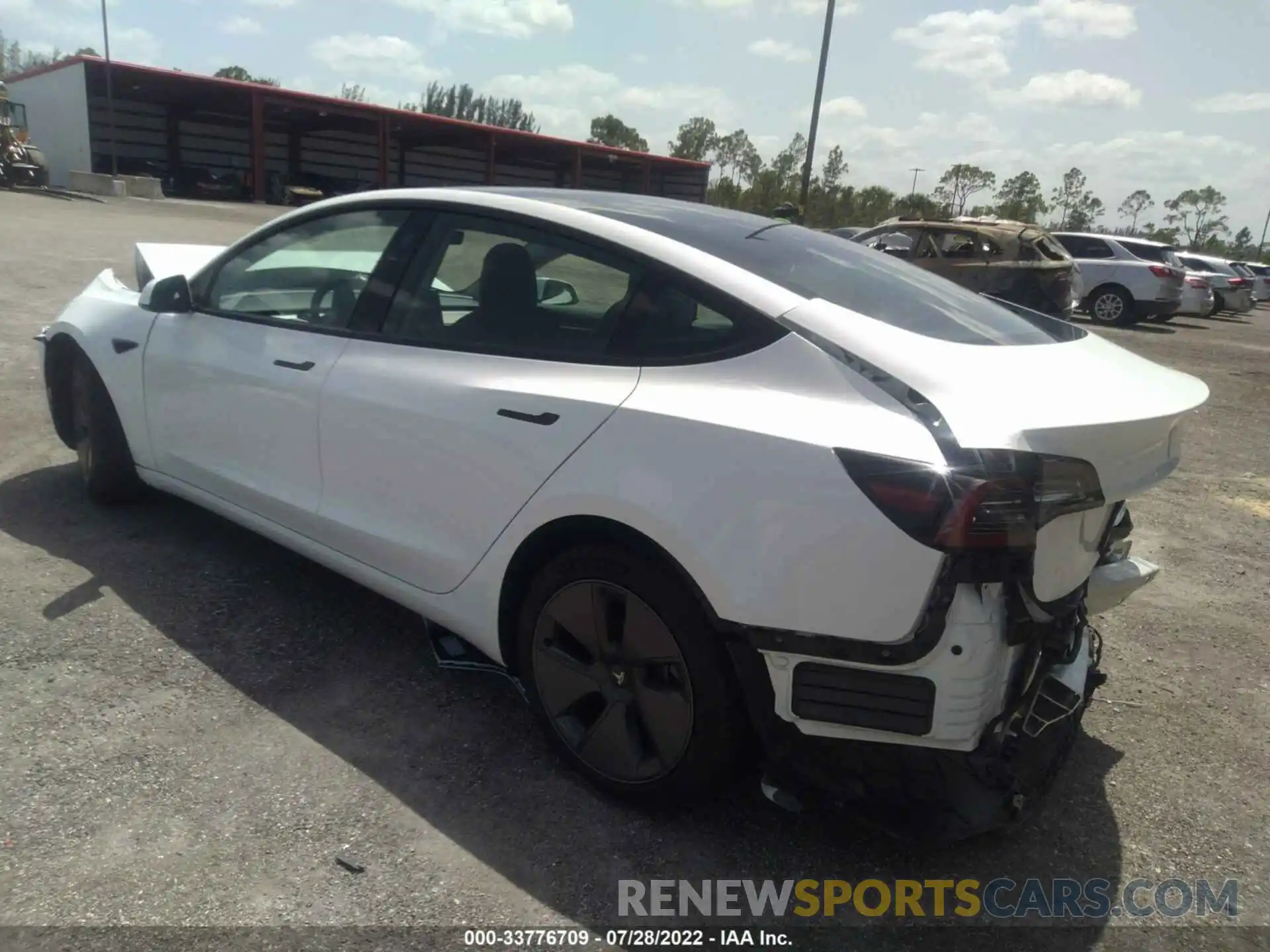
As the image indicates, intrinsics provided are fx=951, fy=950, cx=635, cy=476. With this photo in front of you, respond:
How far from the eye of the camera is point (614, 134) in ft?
297

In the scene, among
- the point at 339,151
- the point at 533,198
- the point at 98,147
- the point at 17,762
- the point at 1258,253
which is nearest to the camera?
the point at 17,762

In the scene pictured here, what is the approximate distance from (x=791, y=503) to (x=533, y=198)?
1459mm

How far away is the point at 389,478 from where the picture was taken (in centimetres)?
292

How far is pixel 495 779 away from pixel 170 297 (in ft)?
7.81

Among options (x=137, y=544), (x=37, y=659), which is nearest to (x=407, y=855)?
(x=37, y=659)

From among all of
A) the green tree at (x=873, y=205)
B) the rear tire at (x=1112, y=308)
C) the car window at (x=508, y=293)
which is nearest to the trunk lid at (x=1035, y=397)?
the car window at (x=508, y=293)

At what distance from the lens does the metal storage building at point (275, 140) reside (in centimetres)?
3672

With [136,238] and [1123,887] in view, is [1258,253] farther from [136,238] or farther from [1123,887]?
[1123,887]

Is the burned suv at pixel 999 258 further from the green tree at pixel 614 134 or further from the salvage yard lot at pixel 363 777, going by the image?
the green tree at pixel 614 134

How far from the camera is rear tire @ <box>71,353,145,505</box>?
4.20m

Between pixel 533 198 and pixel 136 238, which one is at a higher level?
pixel 533 198

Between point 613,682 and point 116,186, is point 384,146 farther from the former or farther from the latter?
point 613,682

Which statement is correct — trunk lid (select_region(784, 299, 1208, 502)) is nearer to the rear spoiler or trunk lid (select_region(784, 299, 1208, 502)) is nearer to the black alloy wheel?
the black alloy wheel

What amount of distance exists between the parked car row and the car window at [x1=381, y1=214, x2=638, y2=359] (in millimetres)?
3463
